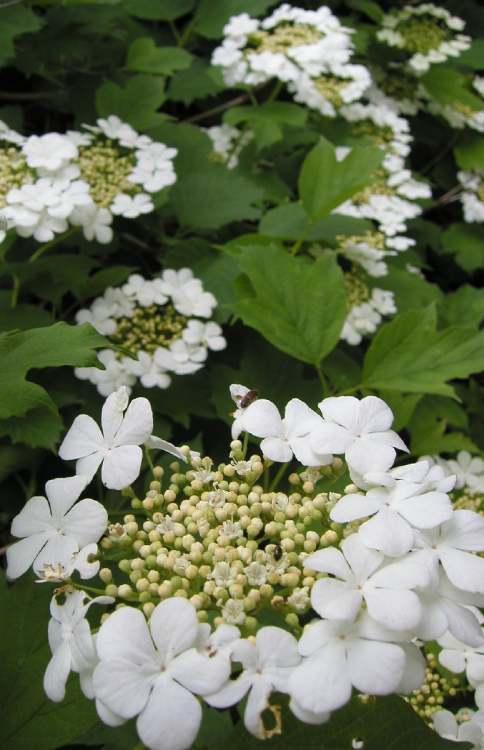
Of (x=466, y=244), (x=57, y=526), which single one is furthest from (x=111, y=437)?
(x=466, y=244)

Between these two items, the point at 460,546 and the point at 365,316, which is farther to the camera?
the point at 365,316

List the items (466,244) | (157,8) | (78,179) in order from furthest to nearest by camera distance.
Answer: (466,244) → (157,8) → (78,179)

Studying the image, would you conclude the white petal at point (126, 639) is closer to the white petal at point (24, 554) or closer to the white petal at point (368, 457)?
the white petal at point (24, 554)

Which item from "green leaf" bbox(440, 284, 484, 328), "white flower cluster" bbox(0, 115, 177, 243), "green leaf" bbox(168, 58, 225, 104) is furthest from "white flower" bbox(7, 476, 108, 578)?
"green leaf" bbox(168, 58, 225, 104)

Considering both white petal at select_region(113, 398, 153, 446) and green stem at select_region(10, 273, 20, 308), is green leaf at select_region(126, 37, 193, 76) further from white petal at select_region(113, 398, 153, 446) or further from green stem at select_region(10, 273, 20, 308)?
white petal at select_region(113, 398, 153, 446)

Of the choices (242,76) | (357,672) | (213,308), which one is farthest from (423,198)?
(357,672)

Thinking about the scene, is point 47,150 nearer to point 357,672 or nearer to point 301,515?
point 301,515

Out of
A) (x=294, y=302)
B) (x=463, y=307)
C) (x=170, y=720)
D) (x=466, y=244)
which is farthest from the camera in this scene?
(x=466, y=244)

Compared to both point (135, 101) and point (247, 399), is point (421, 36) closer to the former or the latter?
point (135, 101)
